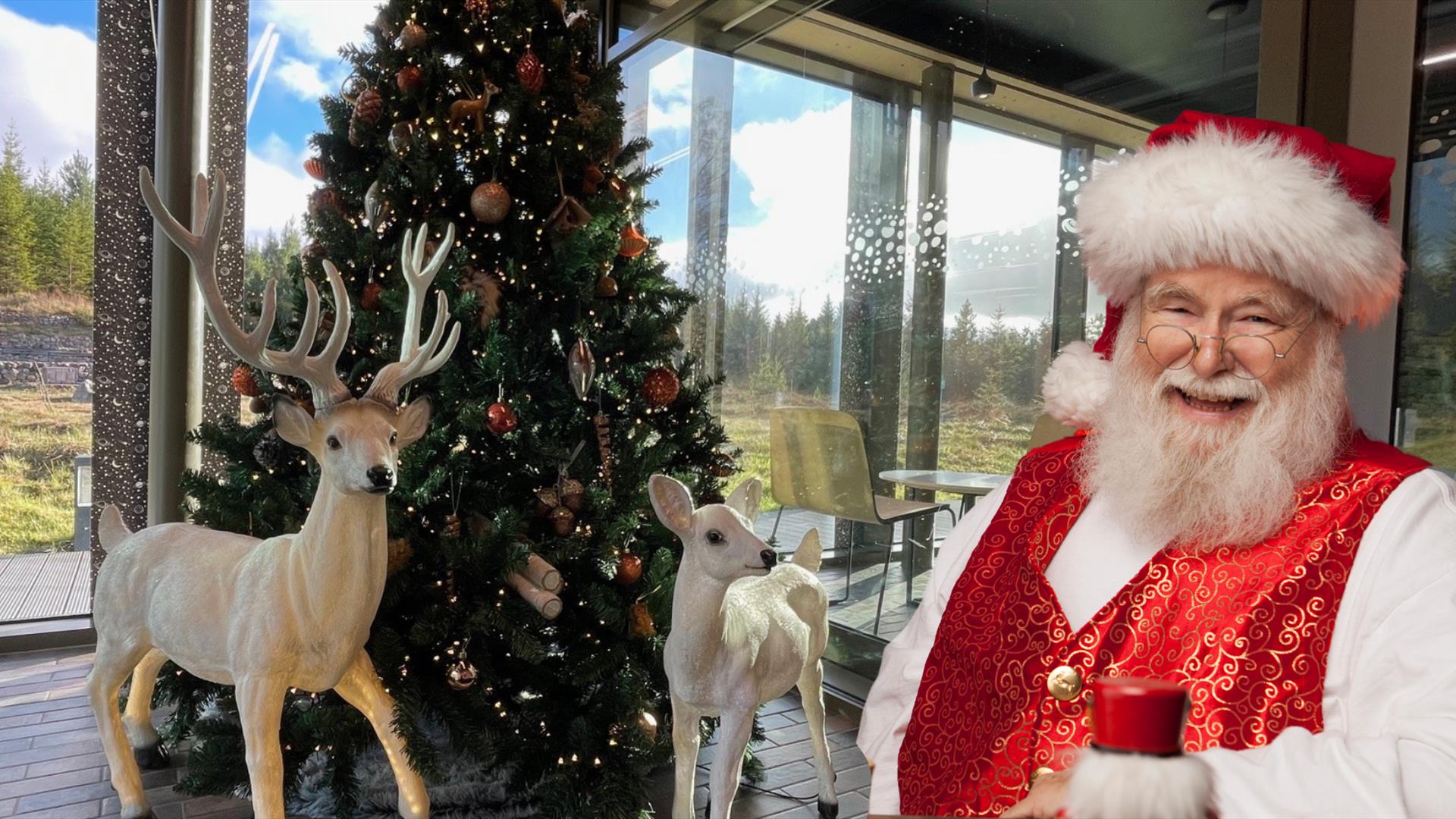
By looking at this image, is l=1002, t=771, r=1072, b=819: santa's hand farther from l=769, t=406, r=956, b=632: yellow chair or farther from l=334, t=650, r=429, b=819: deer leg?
l=769, t=406, r=956, b=632: yellow chair

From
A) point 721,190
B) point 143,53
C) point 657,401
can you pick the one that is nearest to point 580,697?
point 657,401

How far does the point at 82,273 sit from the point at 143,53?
38.7 inches

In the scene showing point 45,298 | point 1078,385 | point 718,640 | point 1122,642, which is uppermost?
point 45,298

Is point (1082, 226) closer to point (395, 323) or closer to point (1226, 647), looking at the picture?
point (1226, 647)

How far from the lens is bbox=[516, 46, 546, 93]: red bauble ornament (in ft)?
7.44

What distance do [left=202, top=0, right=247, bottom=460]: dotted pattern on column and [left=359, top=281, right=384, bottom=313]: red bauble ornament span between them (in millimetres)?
1896

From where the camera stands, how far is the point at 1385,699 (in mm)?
935

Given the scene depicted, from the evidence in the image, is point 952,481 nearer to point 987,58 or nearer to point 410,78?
point 987,58

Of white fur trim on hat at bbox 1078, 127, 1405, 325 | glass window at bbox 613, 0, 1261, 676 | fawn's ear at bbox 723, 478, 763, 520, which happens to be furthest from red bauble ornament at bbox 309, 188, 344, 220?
white fur trim on hat at bbox 1078, 127, 1405, 325

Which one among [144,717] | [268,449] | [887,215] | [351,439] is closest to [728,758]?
[351,439]

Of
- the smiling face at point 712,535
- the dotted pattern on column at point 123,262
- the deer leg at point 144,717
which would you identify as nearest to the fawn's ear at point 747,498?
the smiling face at point 712,535

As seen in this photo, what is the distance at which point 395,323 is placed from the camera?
219 cm

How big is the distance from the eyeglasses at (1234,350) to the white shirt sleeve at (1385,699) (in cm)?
21

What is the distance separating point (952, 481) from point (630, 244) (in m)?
A: 1.35
